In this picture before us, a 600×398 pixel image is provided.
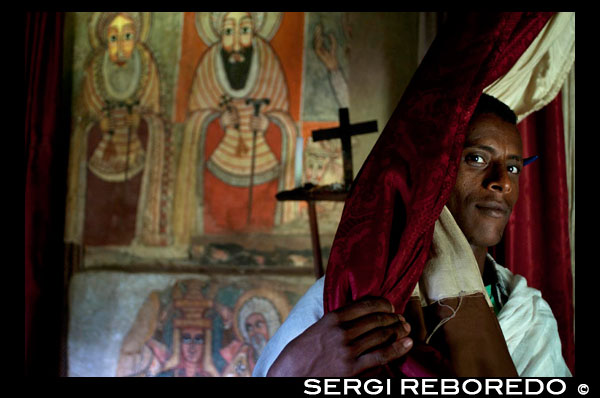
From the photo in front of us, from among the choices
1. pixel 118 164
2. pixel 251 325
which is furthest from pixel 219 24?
pixel 251 325

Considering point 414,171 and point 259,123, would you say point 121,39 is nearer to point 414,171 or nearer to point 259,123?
point 259,123

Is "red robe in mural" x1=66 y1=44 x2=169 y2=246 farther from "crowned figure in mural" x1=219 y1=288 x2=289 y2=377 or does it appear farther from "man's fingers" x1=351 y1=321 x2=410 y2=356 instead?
"man's fingers" x1=351 y1=321 x2=410 y2=356

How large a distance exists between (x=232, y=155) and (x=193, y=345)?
1.36 metres

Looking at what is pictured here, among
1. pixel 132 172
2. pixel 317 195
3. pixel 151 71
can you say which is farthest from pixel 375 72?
pixel 132 172

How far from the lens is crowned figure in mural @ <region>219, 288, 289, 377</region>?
3.76 m

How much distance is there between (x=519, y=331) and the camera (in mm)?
1379

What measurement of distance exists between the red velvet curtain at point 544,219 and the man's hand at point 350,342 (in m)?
1.78

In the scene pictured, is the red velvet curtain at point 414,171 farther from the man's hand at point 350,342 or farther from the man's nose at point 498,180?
the man's nose at point 498,180

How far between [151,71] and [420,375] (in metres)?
3.54

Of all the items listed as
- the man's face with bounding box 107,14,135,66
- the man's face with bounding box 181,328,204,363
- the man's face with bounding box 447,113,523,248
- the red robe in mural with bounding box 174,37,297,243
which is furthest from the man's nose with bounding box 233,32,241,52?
the man's face with bounding box 447,113,523,248

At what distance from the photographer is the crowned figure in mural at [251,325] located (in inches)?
148

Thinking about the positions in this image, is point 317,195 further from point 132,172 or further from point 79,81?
point 79,81

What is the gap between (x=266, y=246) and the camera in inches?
152

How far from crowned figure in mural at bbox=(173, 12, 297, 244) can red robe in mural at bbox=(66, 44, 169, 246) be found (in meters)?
0.20
